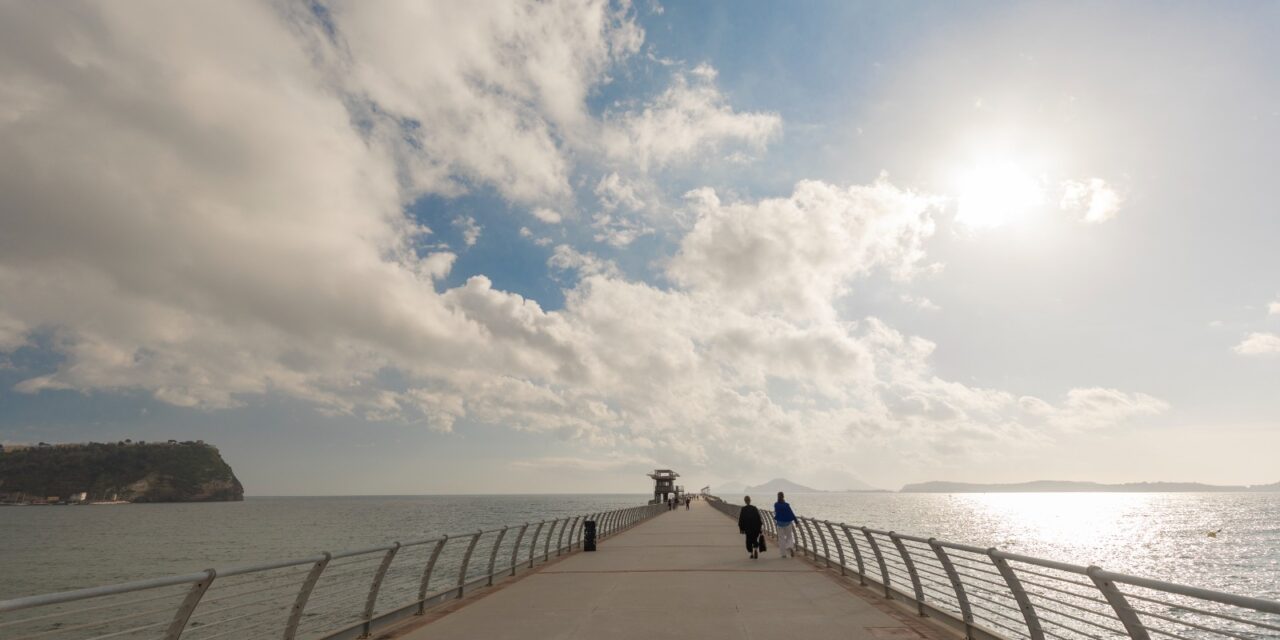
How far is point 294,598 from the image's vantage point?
19.9 m

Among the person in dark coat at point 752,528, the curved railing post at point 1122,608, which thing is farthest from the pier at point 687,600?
the person in dark coat at point 752,528

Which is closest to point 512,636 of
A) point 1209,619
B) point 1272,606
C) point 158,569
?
point 1272,606

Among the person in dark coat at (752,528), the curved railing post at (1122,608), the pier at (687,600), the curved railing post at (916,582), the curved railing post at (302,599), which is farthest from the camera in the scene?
the person in dark coat at (752,528)

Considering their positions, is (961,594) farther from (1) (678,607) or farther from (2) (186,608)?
(2) (186,608)

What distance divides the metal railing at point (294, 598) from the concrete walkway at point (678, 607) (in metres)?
0.78

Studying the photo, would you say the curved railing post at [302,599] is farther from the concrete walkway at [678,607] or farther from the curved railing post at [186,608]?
the concrete walkway at [678,607]

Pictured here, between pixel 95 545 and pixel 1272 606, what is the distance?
312 ft

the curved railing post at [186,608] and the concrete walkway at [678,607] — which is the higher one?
the curved railing post at [186,608]

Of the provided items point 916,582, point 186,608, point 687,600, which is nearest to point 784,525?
point 687,600

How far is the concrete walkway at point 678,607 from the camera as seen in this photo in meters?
8.88

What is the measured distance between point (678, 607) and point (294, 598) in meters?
14.6

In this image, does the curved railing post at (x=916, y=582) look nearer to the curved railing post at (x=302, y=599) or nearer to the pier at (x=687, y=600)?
the pier at (x=687, y=600)

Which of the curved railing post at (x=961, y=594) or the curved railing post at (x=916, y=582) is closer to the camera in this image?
the curved railing post at (x=961, y=594)

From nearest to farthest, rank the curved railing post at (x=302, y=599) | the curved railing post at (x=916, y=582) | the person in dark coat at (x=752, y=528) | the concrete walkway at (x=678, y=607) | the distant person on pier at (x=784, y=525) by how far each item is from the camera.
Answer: the curved railing post at (x=302, y=599) < the concrete walkway at (x=678, y=607) < the curved railing post at (x=916, y=582) < the person in dark coat at (x=752, y=528) < the distant person on pier at (x=784, y=525)
